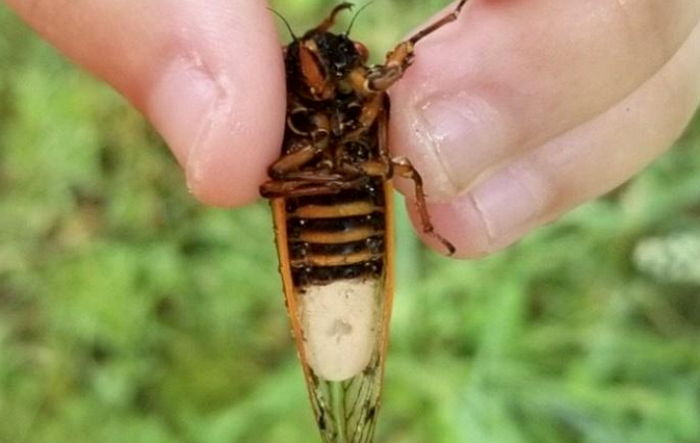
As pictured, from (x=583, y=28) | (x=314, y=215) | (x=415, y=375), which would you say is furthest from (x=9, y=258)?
(x=583, y=28)

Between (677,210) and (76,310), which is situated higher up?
(76,310)

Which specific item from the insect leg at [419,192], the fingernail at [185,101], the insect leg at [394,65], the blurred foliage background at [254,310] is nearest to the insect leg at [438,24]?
the insect leg at [394,65]

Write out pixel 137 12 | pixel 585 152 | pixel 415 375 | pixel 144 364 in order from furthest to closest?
pixel 144 364, pixel 415 375, pixel 585 152, pixel 137 12

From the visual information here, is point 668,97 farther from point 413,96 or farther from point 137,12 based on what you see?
point 137,12

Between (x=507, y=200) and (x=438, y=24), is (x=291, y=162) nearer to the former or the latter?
(x=438, y=24)

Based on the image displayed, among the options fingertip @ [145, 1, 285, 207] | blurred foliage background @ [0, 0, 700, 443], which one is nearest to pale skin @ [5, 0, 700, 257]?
fingertip @ [145, 1, 285, 207]
